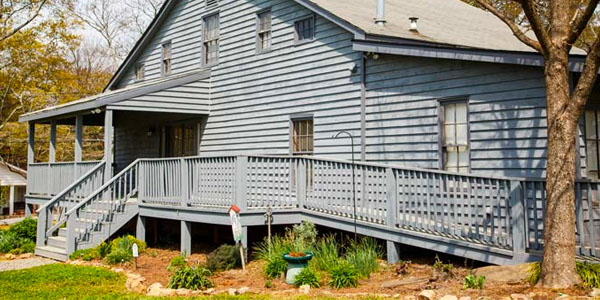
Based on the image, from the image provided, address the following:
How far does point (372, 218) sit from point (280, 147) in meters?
4.79

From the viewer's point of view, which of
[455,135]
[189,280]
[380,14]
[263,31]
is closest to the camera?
[189,280]

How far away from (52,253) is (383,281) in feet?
26.6

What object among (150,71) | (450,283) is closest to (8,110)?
(150,71)

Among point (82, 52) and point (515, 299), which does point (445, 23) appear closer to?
point (515, 299)

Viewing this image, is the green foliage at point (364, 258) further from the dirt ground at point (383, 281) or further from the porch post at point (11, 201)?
the porch post at point (11, 201)

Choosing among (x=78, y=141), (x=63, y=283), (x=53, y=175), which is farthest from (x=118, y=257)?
(x=53, y=175)

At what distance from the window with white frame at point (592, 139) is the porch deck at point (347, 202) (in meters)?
0.79

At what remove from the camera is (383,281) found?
837cm

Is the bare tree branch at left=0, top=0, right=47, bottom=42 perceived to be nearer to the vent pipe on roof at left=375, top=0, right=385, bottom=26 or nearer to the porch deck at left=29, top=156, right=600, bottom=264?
the porch deck at left=29, top=156, right=600, bottom=264

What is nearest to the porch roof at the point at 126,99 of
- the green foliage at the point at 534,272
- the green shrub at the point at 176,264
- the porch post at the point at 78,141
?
the porch post at the point at 78,141

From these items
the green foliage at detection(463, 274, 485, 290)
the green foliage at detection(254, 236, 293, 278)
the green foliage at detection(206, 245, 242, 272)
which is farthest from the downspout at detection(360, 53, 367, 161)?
the green foliage at detection(463, 274, 485, 290)

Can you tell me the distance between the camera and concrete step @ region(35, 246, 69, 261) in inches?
484

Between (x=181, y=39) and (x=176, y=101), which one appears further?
(x=181, y=39)

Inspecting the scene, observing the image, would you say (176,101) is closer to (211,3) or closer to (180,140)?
(180,140)
